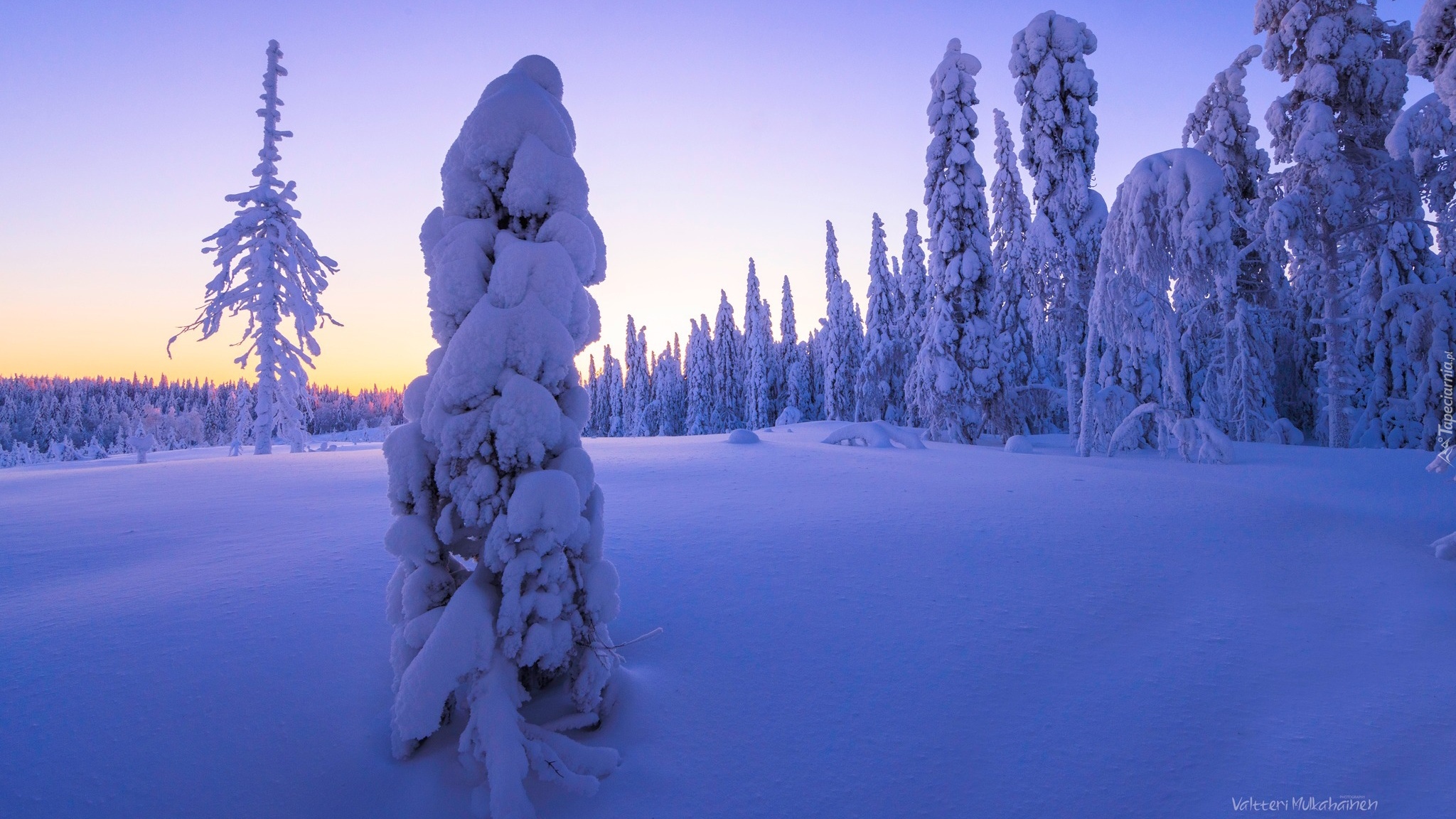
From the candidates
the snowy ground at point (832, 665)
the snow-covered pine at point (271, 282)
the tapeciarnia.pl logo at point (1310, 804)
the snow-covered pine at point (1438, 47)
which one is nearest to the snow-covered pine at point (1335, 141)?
the snow-covered pine at point (1438, 47)

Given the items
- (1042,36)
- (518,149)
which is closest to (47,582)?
(518,149)

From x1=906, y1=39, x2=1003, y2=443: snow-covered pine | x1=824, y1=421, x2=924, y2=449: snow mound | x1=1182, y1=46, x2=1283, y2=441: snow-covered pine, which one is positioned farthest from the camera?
x1=1182, y1=46, x2=1283, y2=441: snow-covered pine

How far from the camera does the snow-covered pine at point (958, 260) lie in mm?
17234

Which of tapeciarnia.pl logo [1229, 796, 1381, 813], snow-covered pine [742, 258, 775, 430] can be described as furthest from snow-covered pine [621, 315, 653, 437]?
tapeciarnia.pl logo [1229, 796, 1381, 813]

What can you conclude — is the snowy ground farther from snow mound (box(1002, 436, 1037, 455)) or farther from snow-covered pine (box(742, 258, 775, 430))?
snow-covered pine (box(742, 258, 775, 430))

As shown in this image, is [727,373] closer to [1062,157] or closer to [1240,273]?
[1062,157]

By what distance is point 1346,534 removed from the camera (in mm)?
5328

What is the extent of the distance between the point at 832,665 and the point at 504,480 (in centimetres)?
197

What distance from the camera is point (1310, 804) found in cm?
240

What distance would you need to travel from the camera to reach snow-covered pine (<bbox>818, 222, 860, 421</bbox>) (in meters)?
41.1

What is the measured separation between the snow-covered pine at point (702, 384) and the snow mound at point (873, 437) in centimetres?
3925

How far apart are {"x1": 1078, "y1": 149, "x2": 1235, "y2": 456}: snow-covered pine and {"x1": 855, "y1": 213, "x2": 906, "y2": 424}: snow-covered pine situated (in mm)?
20915

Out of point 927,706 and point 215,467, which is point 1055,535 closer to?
point 927,706

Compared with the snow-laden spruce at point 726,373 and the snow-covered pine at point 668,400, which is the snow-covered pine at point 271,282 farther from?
the snow-covered pine at point 668,400
